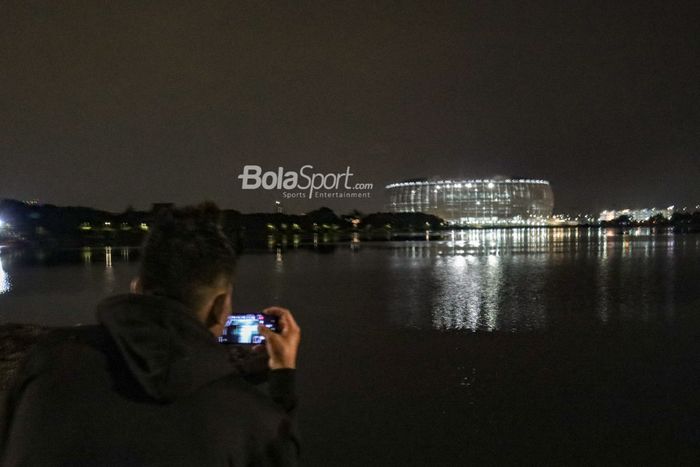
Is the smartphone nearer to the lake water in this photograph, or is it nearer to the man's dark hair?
the man's dark hair

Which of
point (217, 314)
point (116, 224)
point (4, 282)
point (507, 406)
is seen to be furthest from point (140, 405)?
point (116, 224)

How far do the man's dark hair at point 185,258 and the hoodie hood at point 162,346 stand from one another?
0.13m

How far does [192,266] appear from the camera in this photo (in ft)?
5.74

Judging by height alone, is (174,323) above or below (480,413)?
above

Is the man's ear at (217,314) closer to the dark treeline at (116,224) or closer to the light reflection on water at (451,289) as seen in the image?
the light reflection on water at (451,289)

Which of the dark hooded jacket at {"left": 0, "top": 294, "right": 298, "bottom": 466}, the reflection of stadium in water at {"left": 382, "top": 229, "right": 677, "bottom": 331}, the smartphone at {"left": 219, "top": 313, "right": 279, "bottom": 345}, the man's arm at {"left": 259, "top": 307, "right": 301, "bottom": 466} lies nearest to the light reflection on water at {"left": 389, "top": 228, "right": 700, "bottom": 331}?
the reflection of stadium in water at {"left": 382, "top": 229, "right": 677, "bottom": 331}

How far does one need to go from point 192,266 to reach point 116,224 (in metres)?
Answer: 104

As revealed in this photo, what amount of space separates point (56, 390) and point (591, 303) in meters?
15.6

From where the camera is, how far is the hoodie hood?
1.49 m

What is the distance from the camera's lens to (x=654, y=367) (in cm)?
877

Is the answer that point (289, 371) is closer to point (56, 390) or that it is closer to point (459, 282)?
point (56, 390)

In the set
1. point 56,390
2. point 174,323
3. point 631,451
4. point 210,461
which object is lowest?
point 631,451

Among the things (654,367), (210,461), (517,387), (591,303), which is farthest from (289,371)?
(591,303)

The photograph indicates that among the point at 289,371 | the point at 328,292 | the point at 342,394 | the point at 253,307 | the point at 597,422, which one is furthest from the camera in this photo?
the point at 328,292
